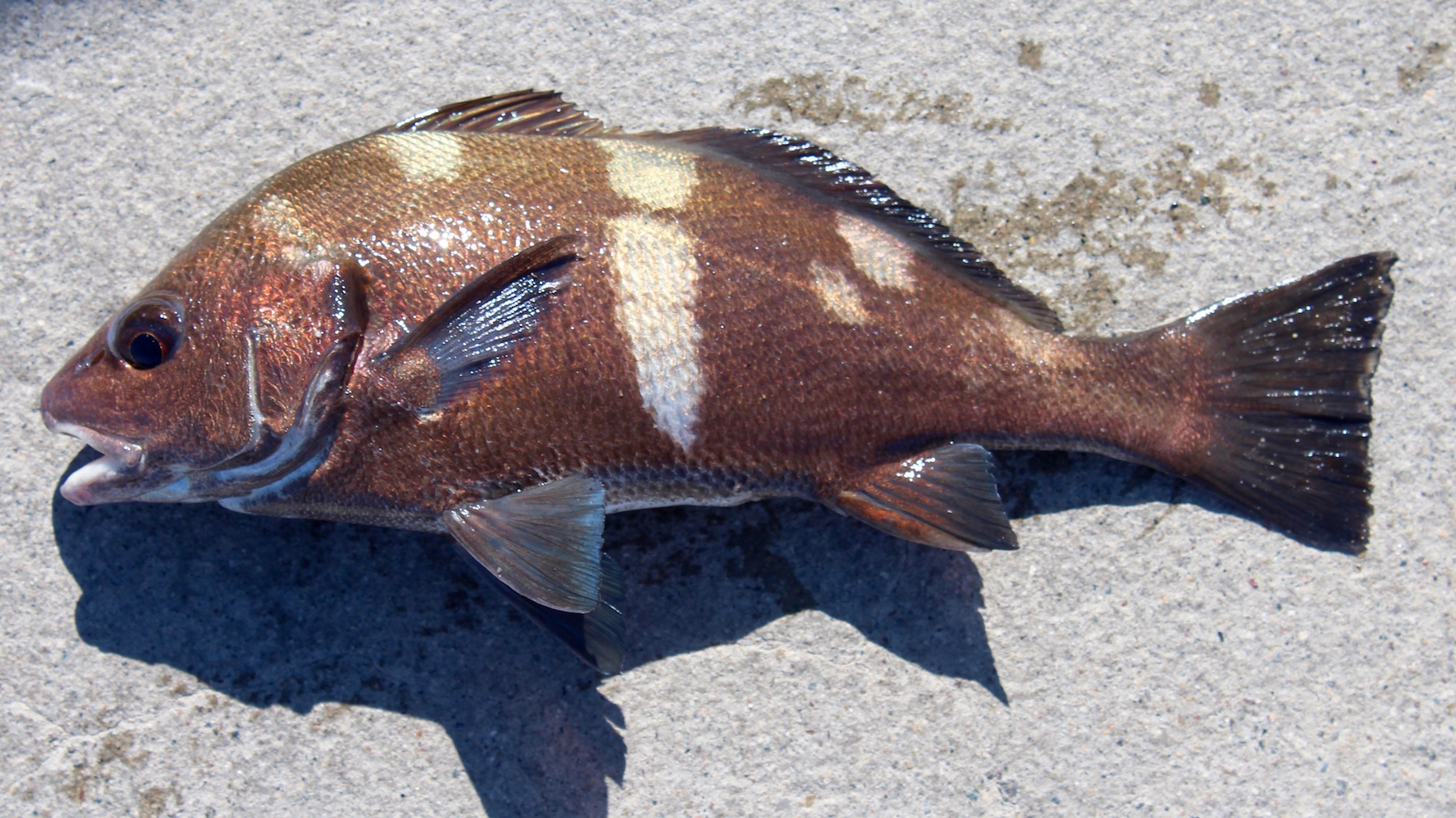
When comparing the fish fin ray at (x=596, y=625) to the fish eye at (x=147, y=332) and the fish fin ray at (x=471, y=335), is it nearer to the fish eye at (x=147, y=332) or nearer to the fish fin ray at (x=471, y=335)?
the fish fin ray at (x=471, y=335)

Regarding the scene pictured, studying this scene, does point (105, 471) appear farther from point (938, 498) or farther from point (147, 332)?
point (938, 498)

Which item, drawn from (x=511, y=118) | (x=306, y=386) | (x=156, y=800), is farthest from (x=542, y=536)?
(x=156, y=800)

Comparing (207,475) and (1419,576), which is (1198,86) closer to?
(1419,576)

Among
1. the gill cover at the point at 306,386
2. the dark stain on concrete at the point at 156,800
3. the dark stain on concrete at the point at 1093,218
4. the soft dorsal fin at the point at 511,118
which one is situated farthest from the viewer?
the dark stain on concrete at the point at 1093,218

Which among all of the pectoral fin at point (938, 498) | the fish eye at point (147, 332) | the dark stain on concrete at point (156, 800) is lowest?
the dark stain on concrete at point (156, 800)

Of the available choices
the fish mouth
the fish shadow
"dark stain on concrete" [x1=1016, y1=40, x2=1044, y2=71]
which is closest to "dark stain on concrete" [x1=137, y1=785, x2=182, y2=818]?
the fish shadow

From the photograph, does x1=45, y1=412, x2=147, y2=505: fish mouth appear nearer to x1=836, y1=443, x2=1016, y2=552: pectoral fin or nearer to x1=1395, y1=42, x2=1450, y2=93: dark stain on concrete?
x1=836, y1=443, x2=1016, y2=552: pectoral fin

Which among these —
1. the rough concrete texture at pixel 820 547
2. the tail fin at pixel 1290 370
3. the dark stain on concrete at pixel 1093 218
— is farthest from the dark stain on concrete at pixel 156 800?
the tail fin at pixel 1290 370
